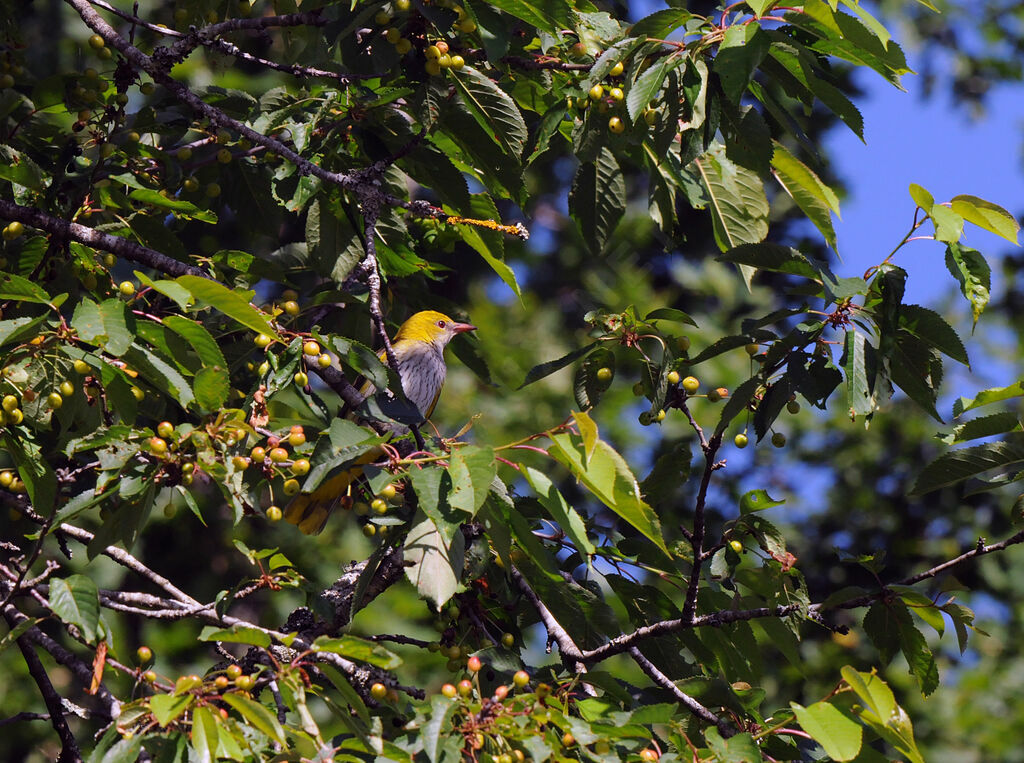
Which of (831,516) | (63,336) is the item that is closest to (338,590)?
(63,336)

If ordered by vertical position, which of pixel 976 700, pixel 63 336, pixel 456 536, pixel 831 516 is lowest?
pixel 976 700

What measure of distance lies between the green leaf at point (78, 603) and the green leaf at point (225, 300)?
2.07ft

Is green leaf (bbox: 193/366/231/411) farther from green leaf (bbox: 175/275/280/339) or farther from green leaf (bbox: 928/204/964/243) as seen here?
green leaf (bbox: 928/204/964/243)

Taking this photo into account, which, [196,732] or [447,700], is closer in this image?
[196,732]

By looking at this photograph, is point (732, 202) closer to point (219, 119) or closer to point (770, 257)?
point (770, 257)

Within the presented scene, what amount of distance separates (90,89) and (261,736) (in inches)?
84.1

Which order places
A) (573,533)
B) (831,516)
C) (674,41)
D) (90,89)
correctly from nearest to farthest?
(573,533)
(674,41)
(90,89)
(831,516)

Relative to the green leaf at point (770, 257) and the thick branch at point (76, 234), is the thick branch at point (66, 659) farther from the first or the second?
the green leaf at point (770, 257)

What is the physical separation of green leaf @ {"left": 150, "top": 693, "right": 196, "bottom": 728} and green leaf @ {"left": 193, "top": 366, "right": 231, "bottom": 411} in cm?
61

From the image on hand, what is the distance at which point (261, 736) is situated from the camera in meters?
2.16

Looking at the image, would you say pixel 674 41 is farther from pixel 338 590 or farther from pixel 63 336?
pixel 338 590

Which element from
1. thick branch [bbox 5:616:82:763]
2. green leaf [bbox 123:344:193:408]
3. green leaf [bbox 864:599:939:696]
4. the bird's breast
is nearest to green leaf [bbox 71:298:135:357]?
green leaf [bbox 123:344:193:408]

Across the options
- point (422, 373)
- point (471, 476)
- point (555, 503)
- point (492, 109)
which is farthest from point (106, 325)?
point (422, 373)

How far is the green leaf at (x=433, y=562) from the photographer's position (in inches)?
94.3
